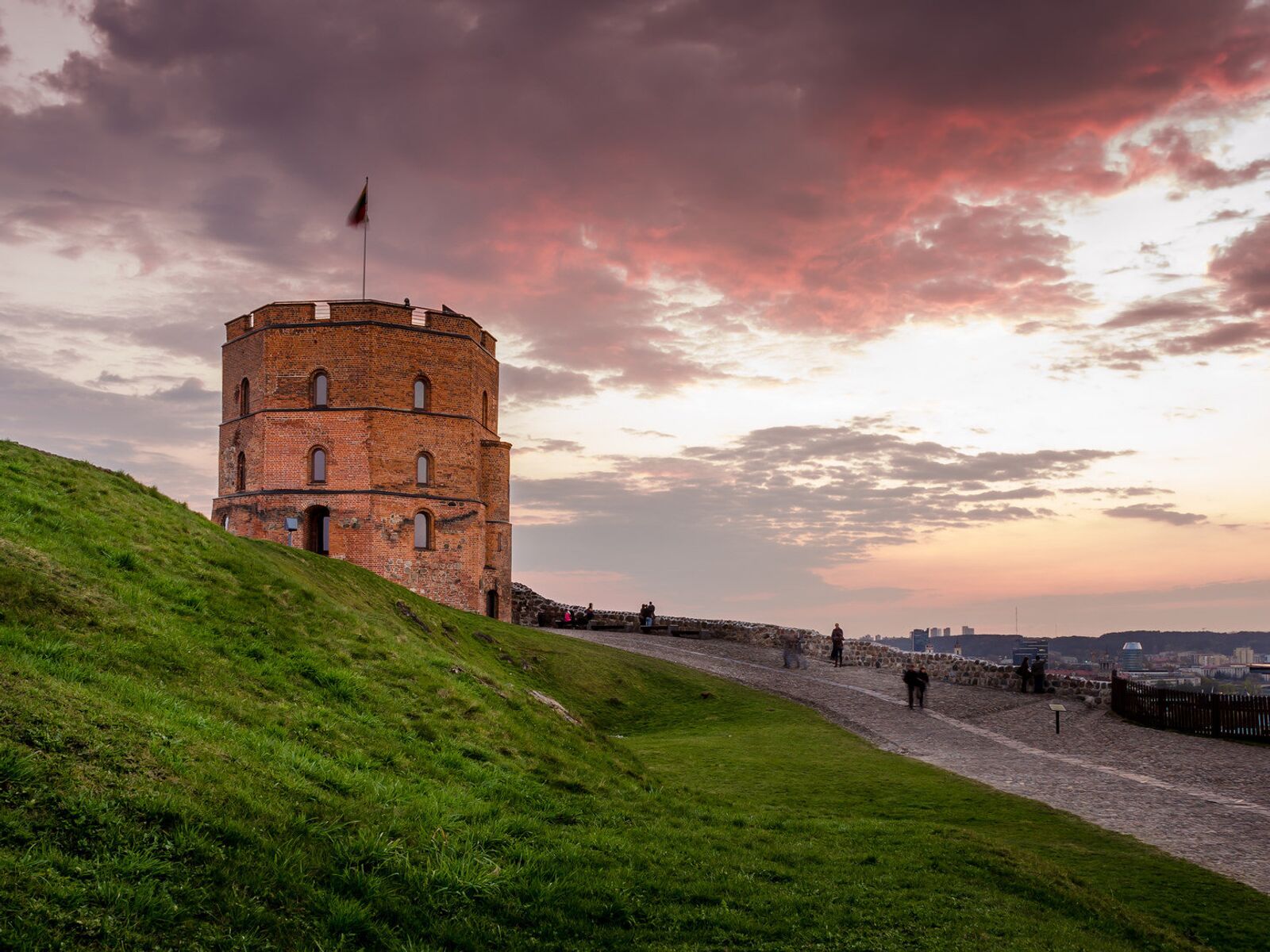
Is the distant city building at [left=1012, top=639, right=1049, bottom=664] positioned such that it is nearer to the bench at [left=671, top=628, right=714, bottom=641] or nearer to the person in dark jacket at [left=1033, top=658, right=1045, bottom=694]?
the bench at [left=671, top=628, right=714, bottom=641]

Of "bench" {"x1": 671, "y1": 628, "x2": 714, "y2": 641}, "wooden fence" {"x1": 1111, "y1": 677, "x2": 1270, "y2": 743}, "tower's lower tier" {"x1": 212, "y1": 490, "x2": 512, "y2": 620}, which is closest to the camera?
"wooden fence" {"x1": 1111, "y1": 677, "x2": 1270, "y2": 743}

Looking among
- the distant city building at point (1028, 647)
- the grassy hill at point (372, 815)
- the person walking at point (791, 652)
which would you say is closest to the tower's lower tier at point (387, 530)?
the person walking at point (791, 652)

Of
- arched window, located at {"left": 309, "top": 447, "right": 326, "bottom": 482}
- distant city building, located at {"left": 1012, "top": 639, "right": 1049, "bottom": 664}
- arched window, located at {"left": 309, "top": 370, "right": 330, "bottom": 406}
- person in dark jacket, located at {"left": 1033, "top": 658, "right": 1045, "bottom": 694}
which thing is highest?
arched window, located at {"left": 309, "top": 370, "right": 330, "bottom": 406}

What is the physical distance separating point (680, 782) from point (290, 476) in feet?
104

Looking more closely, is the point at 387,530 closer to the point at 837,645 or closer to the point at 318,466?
the point at 318,466

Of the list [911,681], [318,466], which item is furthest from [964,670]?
[318,466]

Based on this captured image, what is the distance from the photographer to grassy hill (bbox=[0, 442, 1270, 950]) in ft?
19.6

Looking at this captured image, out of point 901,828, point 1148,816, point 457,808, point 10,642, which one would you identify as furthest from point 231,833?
point 1148,816

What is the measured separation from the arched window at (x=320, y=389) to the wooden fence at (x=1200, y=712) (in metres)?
35.1

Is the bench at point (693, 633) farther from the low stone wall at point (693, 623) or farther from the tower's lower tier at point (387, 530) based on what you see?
the tower's lower tier at point (387, 530)

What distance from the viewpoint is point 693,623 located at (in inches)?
1951

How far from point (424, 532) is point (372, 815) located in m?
35.4

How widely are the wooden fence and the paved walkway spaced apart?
0.87 meters

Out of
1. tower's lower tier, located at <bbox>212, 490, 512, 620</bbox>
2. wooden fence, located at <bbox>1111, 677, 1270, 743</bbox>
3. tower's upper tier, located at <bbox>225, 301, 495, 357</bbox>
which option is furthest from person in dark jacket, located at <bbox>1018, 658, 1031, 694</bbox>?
tower's upper tier, located at <bbox>225, 301, 495, 357</bbox>
